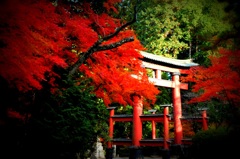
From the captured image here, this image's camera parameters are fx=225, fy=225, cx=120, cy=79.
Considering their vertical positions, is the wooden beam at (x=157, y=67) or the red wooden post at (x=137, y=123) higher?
the wooden beam at (x=157, y=67)

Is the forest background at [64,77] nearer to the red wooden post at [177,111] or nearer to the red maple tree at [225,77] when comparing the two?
the red maple tree at [225,77]

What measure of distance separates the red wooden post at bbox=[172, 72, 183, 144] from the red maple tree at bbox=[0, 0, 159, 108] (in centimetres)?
373

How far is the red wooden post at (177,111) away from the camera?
49.7 ft

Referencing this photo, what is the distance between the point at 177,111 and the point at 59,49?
10.1m

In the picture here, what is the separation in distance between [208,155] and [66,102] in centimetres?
563

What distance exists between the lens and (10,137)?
23.8 feet

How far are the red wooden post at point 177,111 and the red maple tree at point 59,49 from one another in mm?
3727

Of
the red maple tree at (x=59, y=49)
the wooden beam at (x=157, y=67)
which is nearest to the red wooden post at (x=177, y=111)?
the wooden beam at (x=157, y=67)

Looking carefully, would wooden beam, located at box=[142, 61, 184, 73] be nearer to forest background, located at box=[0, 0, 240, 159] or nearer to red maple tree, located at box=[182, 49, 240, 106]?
forest background, located at box=[0, 0, 240, 159]

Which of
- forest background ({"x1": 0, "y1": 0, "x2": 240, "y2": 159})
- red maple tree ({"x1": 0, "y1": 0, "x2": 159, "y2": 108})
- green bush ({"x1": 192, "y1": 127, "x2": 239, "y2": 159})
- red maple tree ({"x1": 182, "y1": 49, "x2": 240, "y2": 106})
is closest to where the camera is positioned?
red maple tree ({"x1": 0, "y1": 0, "x2": 159, "y2": 108})

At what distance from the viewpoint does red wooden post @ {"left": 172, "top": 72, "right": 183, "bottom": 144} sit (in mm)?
15156

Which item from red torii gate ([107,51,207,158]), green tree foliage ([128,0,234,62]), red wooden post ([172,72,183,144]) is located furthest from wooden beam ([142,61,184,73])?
green tree foliage ([128,0,234,62])

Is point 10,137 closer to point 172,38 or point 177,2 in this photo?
point 172,38

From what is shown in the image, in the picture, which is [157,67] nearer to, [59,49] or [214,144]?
[214,144]
